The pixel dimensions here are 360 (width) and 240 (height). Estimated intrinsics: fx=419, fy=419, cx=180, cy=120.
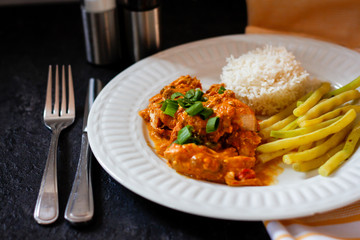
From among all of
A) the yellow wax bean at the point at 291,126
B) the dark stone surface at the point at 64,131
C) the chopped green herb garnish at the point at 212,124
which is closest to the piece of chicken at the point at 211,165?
the chopped green herb garnish at the point at 212,124

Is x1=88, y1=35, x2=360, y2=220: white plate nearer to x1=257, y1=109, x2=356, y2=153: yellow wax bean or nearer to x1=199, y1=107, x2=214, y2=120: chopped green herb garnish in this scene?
x1=257, y1=109, x2=356, y2=153: yellow wax bean

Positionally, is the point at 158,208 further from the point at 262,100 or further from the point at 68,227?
the point at 262,100

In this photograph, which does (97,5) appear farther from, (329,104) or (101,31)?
(329,104)

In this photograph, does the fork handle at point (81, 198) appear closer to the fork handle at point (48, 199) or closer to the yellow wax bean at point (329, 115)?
the fork handle at point (48, 199)

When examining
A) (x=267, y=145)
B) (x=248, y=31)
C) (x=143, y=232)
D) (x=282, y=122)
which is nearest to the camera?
(x=143, y=232)

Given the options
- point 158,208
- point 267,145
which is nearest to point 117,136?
point 158,208

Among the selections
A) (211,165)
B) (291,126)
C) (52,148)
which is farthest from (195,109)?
(52,148)
